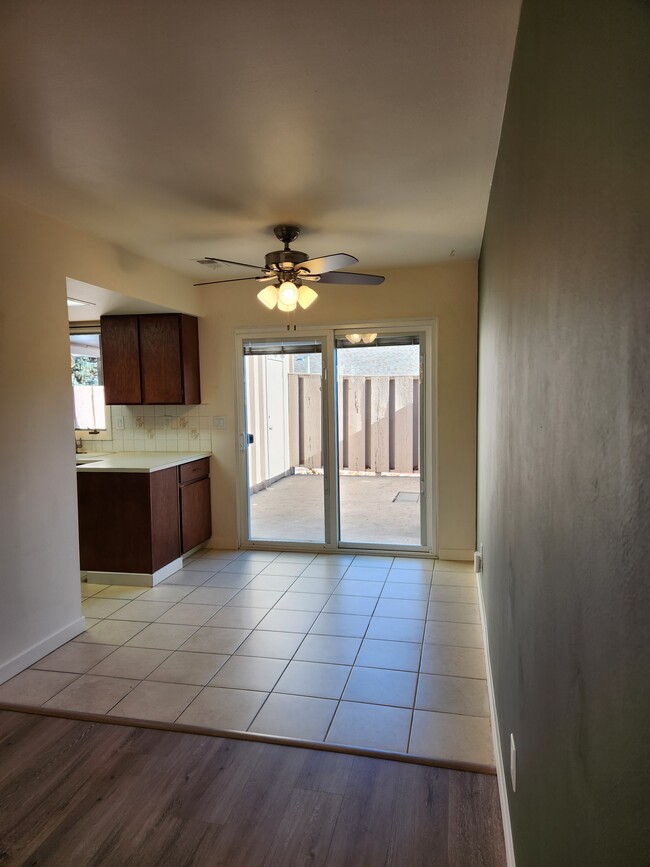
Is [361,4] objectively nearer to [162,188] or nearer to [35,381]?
[162,188]

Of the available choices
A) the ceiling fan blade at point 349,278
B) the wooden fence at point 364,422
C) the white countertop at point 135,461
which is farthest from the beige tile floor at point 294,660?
the ceiling fan blade at point 349,278

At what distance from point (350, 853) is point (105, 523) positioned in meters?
3.16

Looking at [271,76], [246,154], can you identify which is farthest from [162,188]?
[271,76]

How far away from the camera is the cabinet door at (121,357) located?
489 cm

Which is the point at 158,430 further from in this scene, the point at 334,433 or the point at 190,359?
the point at 334,433

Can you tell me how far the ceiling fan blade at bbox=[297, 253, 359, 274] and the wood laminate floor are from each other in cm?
239

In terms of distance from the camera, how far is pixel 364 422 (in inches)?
195

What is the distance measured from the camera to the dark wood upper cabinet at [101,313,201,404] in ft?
15.9

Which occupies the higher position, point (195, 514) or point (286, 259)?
point (286, 259)

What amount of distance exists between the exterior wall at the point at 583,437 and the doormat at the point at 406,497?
3.36 meters

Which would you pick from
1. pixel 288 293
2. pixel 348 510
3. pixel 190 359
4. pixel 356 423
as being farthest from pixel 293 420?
pixel 288 293

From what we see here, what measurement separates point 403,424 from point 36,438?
2935 millimetres

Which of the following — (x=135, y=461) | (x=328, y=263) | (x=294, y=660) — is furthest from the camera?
(x=135, y=461)

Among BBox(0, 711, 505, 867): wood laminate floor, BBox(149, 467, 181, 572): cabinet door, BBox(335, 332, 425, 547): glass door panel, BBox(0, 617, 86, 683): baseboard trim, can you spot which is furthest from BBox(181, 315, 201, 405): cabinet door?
BBox(0, 711, 505, 867): wood laminate floor
